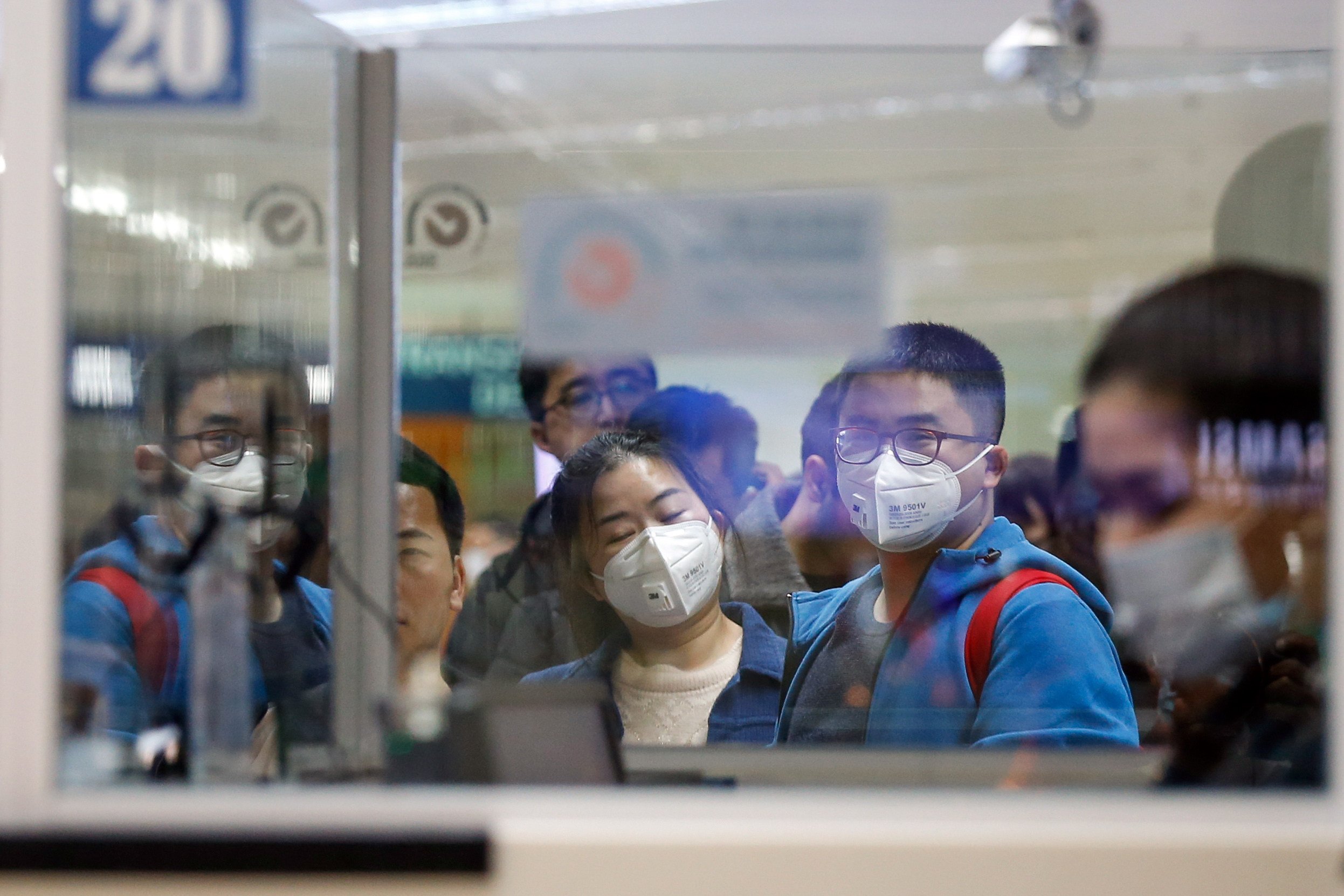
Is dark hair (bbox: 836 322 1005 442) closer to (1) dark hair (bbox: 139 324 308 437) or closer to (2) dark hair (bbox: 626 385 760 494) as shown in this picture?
(2) dark hair (bbox: 626 385 760 494)

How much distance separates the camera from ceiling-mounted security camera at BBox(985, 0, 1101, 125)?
206 cm

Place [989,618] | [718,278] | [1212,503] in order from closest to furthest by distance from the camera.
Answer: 1. [718,278]
2. [1212,503]
3. [989,618]

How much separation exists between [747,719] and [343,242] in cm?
108

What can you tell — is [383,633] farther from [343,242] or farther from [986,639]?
[986,639]

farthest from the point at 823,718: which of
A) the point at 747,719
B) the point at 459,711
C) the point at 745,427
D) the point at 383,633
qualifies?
the point at 459,711

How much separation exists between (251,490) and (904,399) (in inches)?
45.2

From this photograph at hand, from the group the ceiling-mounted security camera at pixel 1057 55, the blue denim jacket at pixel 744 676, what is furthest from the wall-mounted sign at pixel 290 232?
the ceiling-mounted security camera at pixel 1057 55

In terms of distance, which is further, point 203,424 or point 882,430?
point 882,430

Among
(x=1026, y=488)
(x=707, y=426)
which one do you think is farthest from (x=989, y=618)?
(x=707, y=426)

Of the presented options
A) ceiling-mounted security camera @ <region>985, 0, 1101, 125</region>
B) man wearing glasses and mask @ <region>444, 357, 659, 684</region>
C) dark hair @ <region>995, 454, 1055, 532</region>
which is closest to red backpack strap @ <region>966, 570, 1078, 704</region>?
dark hair @ <region>995, 454, 1055, 532</region>

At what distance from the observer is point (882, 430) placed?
2273mm

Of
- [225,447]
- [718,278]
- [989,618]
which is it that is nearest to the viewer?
[718,278]

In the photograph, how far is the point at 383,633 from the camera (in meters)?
1.92

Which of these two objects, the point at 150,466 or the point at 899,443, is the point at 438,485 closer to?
the point at 150,466
